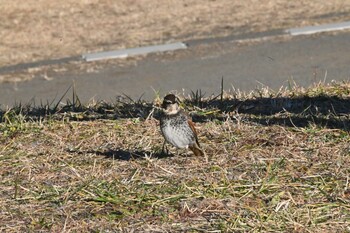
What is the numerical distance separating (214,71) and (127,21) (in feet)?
11.7

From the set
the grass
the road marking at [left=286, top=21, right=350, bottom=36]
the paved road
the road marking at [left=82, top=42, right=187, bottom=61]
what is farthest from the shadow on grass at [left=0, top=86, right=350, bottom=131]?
the road marking at [left=286, top=21, right=350, bottom=36]

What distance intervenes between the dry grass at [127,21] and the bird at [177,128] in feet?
21.9

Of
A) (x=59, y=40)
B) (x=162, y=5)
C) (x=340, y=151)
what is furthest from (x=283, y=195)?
(x=162, y=5)

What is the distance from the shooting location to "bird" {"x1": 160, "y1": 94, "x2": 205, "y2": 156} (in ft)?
21.2

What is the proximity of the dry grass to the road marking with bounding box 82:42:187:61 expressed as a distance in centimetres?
29

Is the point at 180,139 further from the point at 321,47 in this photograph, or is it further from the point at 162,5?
the point at 162,5

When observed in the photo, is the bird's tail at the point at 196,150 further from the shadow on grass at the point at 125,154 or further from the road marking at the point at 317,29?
the road marking at the point at 317,29

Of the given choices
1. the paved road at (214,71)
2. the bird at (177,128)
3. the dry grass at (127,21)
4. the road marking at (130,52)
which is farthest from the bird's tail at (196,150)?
the dry grass at (127,21)

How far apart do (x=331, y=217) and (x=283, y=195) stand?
14.7 inches

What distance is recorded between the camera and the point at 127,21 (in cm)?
1493

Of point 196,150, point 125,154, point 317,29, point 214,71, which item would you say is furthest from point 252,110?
point 317,29

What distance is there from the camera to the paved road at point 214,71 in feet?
36.2

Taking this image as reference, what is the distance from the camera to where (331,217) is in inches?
211

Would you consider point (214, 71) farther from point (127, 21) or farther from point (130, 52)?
point (127, 21)
